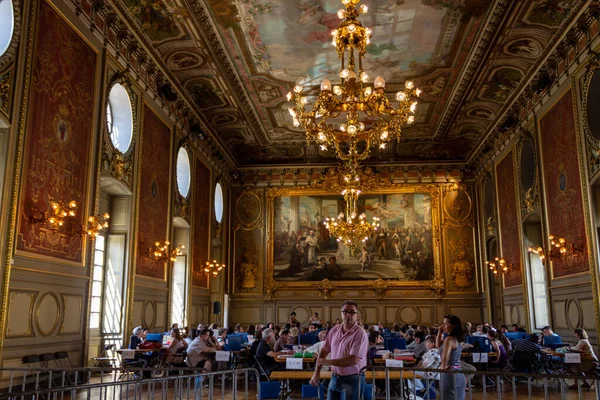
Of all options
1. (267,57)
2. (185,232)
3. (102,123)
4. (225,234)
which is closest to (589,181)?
(267,57)

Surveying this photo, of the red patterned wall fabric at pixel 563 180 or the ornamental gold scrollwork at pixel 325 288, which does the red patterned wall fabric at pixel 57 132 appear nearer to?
the red patterned wall fabric at pixel 563 180

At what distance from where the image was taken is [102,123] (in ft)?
37.0

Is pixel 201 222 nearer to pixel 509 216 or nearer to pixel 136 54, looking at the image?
pixel 136 54

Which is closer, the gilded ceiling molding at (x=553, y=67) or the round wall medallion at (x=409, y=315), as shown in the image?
the gilded ceiling molding at (x=553, y=67)

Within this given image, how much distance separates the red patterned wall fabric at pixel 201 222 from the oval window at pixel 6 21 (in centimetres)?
991

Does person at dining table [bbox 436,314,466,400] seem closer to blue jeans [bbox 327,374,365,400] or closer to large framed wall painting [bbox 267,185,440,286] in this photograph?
blue jeans [bbox 327,374,365,400]

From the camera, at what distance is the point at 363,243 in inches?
881

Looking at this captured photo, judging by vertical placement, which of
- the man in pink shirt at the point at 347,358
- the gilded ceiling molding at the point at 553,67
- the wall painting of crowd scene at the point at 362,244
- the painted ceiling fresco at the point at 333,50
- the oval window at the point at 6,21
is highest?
the painted ceiling fresco at the point at 333,50

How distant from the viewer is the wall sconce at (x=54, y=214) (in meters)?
8.88

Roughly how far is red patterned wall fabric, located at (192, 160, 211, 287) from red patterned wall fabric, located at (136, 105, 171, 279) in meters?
2.99

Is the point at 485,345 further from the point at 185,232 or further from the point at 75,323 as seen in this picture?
the point at 185,232

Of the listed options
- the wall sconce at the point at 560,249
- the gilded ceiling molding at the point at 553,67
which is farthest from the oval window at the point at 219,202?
the wall sconce at the point at 560,249

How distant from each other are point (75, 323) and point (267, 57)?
26.5ft

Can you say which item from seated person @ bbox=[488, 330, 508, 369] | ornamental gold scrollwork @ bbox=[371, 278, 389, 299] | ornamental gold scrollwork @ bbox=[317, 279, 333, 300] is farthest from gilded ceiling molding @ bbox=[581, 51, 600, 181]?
ornamental gold scrollwork @ bbox=[317, 279, 333, 300]
